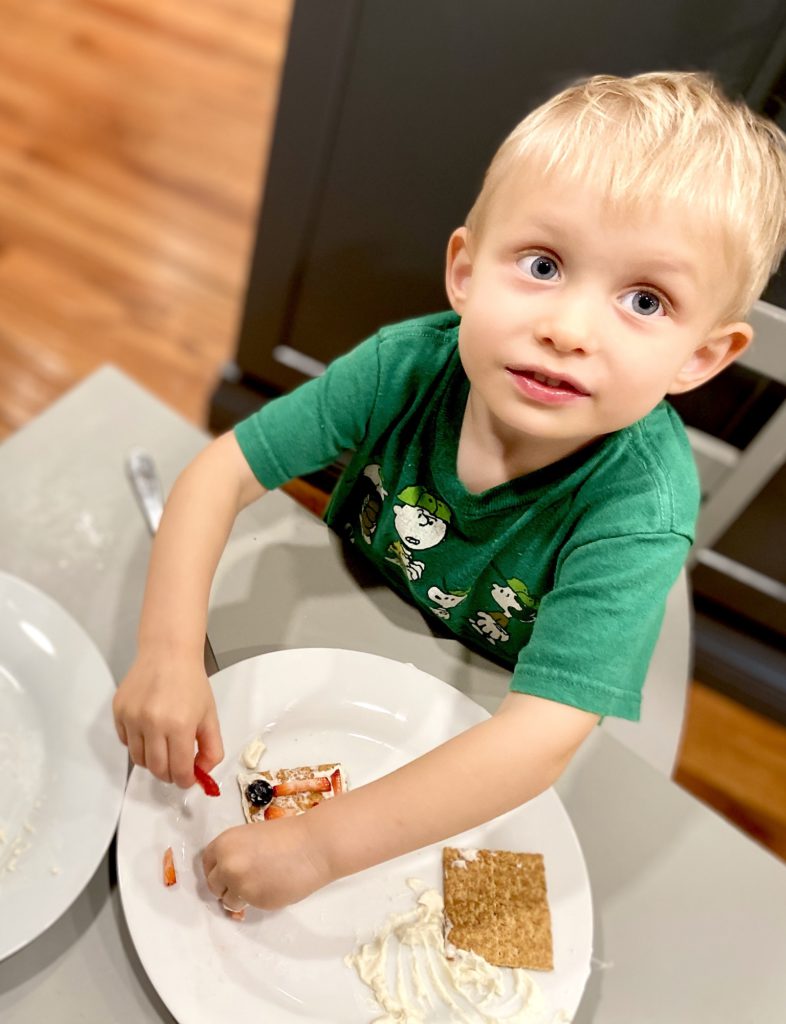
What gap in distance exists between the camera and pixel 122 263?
6.08 ft

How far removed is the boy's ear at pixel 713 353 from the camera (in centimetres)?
→ 51

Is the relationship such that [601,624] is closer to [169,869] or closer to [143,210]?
[169,869]

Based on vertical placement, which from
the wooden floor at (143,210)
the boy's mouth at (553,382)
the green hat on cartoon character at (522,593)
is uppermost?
the boy's mouth at (553,382)

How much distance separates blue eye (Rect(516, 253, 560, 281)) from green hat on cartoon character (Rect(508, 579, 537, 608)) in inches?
8.5

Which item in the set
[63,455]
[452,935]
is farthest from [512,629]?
[63,455]

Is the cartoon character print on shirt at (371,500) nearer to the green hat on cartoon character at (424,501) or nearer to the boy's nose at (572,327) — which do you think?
the green hat on cartoon character at (424,501)

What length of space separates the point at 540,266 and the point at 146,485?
1.42 feet

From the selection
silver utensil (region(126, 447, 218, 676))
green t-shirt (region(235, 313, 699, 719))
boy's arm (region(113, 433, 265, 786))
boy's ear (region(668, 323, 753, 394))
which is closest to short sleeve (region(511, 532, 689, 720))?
green t-shirt (region(235, 313, 699, 719))

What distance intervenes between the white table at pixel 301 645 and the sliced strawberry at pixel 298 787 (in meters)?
0.08

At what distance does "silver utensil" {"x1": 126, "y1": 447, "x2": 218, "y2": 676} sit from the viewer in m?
0.72

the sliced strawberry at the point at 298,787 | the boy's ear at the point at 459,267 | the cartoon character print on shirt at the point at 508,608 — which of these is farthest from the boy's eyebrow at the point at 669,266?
the sliced strawberry at the point at 298,787

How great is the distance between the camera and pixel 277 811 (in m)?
0.50

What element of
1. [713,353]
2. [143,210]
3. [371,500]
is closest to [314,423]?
[371,500]

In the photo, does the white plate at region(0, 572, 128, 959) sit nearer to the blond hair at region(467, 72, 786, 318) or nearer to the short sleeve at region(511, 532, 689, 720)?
the short sleeve at region(511, 532, 689, 720)
